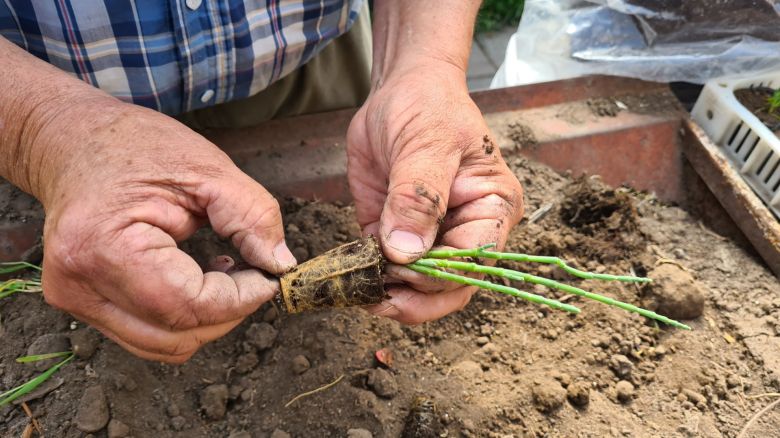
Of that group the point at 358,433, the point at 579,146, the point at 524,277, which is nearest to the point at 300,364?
the point at 358,433

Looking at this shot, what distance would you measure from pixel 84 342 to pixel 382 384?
2.54 ft

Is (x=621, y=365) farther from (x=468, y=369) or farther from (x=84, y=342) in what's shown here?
(x=84, y=342)

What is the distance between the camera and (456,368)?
164 centimetres

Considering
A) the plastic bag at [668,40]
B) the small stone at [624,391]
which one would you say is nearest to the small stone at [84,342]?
the small stone at [624,391]

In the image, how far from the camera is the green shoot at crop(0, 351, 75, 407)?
1.45 meters

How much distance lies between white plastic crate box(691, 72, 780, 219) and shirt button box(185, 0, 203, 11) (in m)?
1.77

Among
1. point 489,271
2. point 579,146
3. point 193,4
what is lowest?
point 579,146

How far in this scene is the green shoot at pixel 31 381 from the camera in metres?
1.45

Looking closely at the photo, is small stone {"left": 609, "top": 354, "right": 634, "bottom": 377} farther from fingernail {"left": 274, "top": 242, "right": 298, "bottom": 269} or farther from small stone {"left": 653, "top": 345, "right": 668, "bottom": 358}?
fingernail {"left": 274, "top": 242, "right": 298, "bottom": 269}

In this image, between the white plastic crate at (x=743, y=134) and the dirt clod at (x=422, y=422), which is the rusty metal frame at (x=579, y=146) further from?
the dirt clod at (x=422, y=422)

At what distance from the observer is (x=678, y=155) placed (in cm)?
222

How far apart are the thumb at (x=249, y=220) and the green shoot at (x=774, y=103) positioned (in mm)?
1873

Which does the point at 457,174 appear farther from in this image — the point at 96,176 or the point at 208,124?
the point at 208,124

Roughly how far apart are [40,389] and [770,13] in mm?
2669
